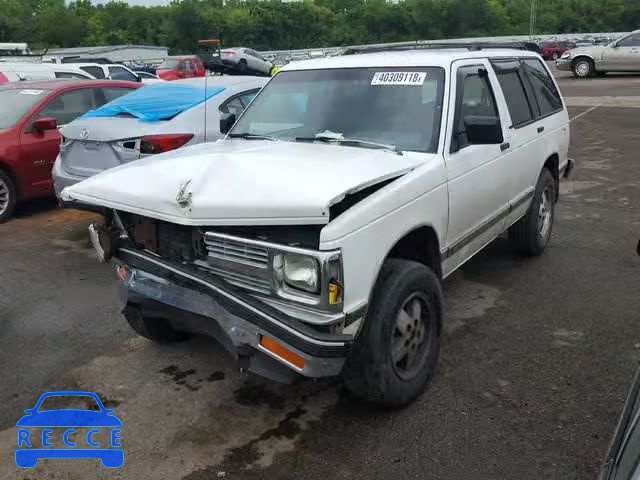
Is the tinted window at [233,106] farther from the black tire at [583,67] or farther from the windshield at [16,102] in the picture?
the black tire at [583,67]

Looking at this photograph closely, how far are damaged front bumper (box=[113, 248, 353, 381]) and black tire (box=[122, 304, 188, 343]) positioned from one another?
1.36ft

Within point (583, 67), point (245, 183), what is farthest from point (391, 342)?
point (583, 67)

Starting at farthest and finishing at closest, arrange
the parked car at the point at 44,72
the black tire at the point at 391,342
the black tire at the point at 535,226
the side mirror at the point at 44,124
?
the parked car at the point at 44,72 → the side mirror at the point at 44,124 → the black tire at the point at 535,226 → the black tire at the point at 391,342

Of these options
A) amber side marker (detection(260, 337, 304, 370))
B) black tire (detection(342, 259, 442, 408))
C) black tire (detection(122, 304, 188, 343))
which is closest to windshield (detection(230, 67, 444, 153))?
black tire (detection(342, 259, 442, 408))

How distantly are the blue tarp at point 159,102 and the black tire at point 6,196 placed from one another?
138 cm

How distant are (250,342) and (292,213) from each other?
2.15ft

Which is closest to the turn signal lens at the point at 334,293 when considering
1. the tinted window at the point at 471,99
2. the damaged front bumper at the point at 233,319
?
the damaged front bumper at the point at 233,319

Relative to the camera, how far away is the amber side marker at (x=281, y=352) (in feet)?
9.62

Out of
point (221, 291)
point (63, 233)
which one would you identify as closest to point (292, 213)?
point (221, 291)

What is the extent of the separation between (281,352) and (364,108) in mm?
1963

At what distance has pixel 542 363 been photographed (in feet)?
13.1

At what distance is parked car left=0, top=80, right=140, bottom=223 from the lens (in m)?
7.50

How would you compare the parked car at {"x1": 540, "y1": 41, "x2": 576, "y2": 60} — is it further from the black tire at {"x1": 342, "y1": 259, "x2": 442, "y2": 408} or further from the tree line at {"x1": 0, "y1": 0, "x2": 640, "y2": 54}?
the black tire at {"x1": 342, "y1": 259, "x2": 442, "y2": 408}

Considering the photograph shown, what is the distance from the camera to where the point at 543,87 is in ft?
19.7
